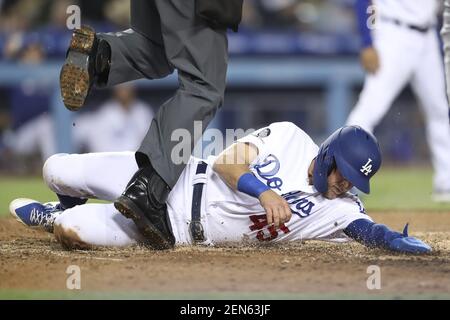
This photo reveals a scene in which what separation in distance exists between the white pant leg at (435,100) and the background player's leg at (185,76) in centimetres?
322

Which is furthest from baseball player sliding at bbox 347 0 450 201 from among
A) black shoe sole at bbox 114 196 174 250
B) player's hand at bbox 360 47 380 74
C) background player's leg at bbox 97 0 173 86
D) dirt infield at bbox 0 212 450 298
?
black shoe sole at bbox 114 196 174 250

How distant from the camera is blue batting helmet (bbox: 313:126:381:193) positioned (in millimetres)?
3848

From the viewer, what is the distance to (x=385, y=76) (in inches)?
257

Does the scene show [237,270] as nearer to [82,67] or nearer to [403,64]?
[82,67]

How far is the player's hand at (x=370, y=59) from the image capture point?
6.49 meters

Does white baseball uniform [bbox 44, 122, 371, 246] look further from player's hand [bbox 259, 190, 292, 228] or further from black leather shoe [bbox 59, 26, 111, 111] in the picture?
black leather shoe [bbox 59, 26, 111, 111]

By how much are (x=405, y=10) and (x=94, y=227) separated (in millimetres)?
3630

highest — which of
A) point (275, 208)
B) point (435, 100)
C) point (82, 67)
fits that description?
point (82, 67)

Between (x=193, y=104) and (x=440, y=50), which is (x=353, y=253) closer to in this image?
(x=193, y=104)

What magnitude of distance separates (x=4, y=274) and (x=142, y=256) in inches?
24.0

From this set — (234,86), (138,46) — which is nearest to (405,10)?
(138,46)

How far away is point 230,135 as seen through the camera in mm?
10523
